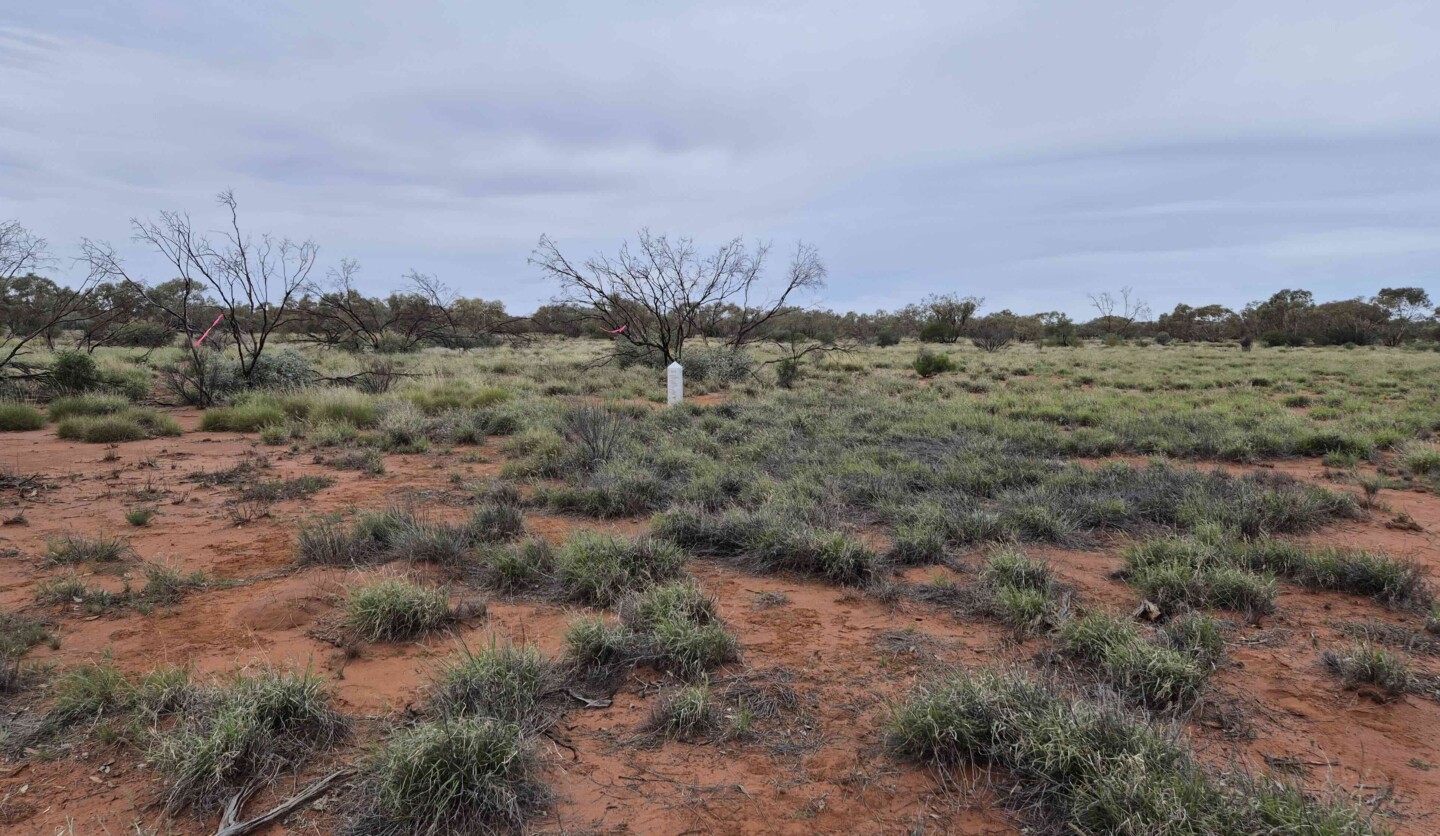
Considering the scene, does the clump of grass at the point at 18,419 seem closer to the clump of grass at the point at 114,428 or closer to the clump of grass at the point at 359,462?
the clump of grass at the point at 114,428

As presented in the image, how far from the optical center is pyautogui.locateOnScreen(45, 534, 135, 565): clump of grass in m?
5.14

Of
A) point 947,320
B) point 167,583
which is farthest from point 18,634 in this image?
point 947,320

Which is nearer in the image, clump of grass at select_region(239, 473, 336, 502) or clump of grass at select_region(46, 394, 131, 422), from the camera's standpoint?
clump of grass at select_region(239, 473, 336, 502)

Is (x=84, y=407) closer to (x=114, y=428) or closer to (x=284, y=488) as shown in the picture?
(x=114, y=428)

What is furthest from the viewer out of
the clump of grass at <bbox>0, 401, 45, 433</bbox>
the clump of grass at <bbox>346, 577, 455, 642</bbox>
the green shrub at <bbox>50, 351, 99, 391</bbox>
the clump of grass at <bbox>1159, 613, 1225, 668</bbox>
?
the green shrub at <bbox>50, 351, 99, 391</bbox>

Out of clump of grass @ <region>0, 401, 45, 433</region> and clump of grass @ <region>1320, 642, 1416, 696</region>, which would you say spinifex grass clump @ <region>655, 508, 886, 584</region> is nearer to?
clump of grass @ <region>1320, 642, 1416, 696</region>

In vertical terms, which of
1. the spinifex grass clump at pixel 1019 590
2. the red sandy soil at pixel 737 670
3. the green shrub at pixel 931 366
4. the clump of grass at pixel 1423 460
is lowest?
the red sandy soil at pixel 737 670

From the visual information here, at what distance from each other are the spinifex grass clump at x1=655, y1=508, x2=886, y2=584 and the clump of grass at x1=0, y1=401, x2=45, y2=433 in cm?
1137

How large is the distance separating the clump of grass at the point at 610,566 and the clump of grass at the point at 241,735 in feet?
5.43

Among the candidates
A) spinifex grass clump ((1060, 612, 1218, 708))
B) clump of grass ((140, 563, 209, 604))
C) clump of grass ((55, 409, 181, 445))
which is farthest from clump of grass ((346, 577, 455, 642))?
clump of grass ((55, 409, 181, 445))

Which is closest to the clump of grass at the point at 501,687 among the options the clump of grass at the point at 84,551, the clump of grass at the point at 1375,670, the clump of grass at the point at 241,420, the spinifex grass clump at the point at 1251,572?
the clump of grass at the point at 84,551

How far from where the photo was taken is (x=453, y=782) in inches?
→ 100

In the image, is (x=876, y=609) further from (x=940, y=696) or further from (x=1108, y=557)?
(x=1108, y=557)

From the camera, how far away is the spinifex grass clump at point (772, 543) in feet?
16.6
